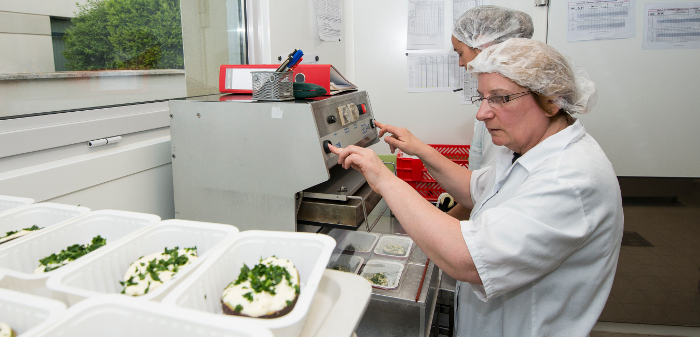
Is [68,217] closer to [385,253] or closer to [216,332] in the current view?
[216,332]

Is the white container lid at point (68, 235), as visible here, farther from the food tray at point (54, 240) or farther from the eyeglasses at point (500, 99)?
the eyeglasses at point (500, 99)

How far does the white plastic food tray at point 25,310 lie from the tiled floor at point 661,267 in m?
2.88

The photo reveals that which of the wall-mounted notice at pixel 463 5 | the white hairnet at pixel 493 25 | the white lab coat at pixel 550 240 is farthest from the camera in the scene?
the wall-mounted notice at pixel 463 5

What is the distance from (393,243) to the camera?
Result: 5.34 feet

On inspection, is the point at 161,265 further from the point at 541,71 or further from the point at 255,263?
the point at 541,71

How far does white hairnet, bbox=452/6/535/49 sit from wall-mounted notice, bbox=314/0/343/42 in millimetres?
872

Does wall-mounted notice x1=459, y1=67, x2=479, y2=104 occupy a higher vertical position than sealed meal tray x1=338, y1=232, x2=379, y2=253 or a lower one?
higher

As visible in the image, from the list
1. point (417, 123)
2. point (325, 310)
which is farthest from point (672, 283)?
point (325, 310)

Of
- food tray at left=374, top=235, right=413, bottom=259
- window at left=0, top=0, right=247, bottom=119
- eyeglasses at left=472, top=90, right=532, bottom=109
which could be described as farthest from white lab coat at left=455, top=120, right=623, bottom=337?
window at left=0, top=0, right=247, bottom=119

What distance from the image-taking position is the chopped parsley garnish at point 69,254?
2.50 feet

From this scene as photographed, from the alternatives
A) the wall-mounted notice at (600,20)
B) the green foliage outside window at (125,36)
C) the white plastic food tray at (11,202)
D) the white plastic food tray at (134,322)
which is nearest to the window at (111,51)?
the green foliage outside window at (125,36)

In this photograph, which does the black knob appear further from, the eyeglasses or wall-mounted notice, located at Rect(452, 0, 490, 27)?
wall-mounted notice, located at Rect(452, 0, 490, 27)

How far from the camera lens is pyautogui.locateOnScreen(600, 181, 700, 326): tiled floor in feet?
8.18

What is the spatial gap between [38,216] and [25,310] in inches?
15.9
